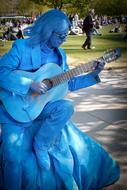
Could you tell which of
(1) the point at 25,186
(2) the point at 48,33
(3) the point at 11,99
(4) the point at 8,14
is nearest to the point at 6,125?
(3) the point at 11,99

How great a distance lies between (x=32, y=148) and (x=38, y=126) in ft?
0.54

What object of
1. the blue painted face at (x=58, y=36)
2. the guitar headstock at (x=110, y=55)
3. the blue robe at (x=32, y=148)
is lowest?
the blue robe at (x=32, y=148)

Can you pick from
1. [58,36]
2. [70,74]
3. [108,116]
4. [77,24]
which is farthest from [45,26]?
[77,24]

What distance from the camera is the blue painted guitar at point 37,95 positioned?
365cm

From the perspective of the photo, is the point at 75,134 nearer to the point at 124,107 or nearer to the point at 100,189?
the point at 100,189

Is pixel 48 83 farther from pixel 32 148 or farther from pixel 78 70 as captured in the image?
pixel 32 148

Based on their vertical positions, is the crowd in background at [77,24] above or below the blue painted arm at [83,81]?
below

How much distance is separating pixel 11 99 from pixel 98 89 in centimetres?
552

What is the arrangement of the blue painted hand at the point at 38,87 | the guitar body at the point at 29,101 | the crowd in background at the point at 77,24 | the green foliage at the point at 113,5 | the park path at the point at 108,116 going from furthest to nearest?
the crowd in background at the point at 77,24
the green foliage at the point at 113,5
the park path at the point at 108,116
the guitar body at the point at 29,101
the blue painted hand at the point at 38,87

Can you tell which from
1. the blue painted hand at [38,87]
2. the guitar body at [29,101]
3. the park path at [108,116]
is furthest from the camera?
the park path at [108,116]

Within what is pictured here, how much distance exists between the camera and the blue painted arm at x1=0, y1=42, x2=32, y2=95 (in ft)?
11.7

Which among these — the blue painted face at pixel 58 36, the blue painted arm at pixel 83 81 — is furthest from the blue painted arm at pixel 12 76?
the blue painted arm at pixel 83 81

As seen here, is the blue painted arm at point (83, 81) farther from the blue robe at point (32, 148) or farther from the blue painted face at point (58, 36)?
the blue painted face at point (58, 36)

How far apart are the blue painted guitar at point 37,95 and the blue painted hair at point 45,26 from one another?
0.20 metres
